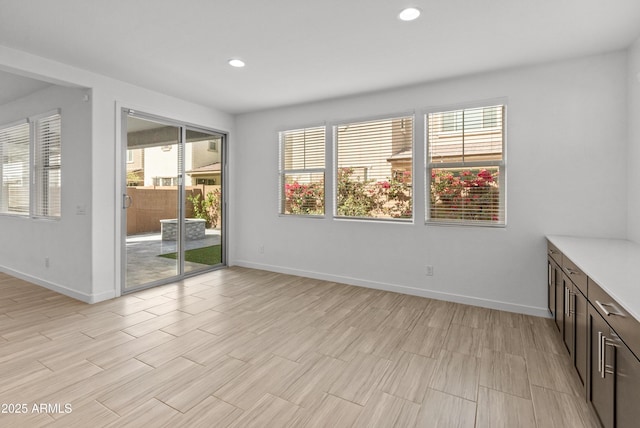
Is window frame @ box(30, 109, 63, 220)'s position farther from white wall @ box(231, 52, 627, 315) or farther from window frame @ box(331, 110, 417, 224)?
window frame @ box(331, 110, 417, 224)

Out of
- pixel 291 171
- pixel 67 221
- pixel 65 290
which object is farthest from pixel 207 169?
pixel 65 290

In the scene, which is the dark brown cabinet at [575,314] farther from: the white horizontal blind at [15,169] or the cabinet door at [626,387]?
the white horizontal blind at [15,169]

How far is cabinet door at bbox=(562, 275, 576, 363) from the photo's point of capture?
2.19 meters

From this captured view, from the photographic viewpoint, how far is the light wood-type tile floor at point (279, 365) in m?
1.86

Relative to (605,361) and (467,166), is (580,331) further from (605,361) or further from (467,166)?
(467,166)

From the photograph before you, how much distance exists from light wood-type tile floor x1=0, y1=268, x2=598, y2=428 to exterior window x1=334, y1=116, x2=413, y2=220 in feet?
4.10

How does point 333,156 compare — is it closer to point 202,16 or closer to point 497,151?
point 497,151

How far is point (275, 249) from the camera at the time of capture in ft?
17.2

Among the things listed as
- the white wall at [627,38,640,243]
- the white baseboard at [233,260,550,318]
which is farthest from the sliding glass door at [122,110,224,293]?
the white wall at [627,38,640,243]

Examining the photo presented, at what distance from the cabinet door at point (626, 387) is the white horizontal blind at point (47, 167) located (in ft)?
17.5

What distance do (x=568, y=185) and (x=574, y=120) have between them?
2.07ft

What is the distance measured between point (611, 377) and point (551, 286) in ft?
5.84

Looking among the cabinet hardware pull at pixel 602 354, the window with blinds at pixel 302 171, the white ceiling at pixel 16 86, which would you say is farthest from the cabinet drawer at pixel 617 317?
the white ceiling at pixel 16 86

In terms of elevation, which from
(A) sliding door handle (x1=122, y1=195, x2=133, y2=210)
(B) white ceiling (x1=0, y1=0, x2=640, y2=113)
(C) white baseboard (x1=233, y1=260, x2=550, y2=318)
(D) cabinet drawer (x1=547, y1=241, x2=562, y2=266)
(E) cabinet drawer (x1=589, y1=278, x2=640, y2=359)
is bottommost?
(C) white baseboard (x1=233, y1=260, x2=550, y2=318)
